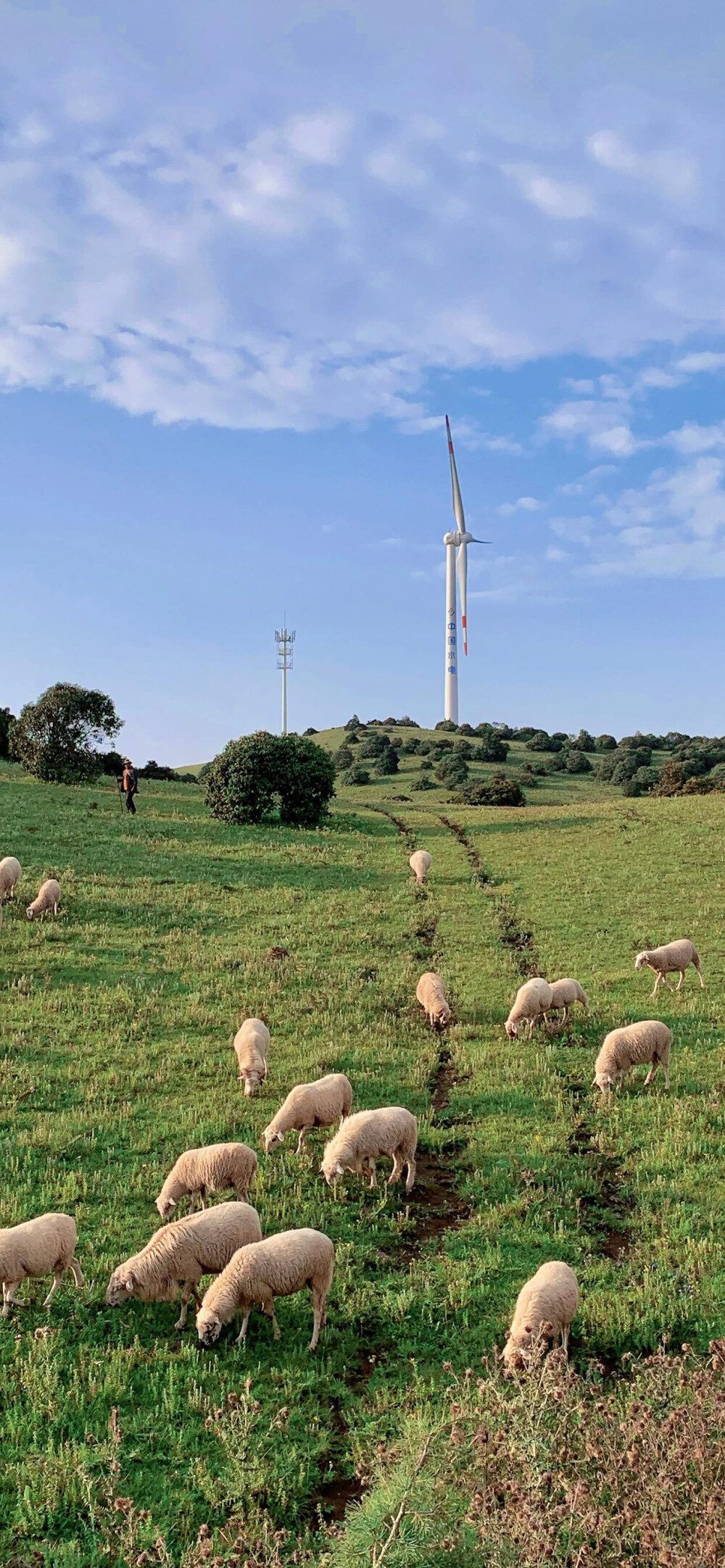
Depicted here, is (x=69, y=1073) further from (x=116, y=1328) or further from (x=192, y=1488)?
(x=192, y=1488)

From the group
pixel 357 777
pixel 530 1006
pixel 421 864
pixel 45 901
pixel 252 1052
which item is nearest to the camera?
pixel 252 1052

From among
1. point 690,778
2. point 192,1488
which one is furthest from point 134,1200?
point 690,778

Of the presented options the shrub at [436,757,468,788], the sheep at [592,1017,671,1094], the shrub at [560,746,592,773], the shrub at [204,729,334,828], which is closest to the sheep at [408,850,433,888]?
the shrub at [204,729,334,828]

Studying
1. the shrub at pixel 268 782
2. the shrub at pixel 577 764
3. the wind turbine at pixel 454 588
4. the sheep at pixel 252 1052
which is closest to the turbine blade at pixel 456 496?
the wind turbine at pixel 454 588

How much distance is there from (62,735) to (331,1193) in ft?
163

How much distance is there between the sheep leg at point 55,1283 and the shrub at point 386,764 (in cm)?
7287

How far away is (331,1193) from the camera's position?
1205 cm

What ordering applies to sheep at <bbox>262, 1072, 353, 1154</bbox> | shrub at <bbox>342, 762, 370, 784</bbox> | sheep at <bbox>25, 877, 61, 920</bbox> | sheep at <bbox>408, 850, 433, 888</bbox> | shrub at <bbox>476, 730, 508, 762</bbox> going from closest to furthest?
1. sheep at <bbox>262, 1072, 353, 1154</bbox>
2. sheep at <bbox>25, 877, 61, 920</bbox>
3. sheep at <bbox>408, 850, 433, 888</bbox>
4. shrub at <bbox>342, 762, 370, 784</bbox>
5. shrub at <bbox>476, 730, 508, 762</bbox>

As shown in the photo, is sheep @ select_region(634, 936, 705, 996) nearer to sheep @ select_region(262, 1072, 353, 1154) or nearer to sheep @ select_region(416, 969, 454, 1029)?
sheep @ select_region(416, 969, 454, 1029)

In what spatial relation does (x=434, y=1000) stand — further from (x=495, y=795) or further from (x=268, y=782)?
(x=495, y=795)

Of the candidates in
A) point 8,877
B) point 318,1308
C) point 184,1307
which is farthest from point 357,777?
point 318,1308

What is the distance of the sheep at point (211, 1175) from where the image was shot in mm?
11320

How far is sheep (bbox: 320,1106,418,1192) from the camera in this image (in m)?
12.0

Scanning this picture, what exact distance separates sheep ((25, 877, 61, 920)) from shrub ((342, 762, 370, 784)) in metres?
54.1
